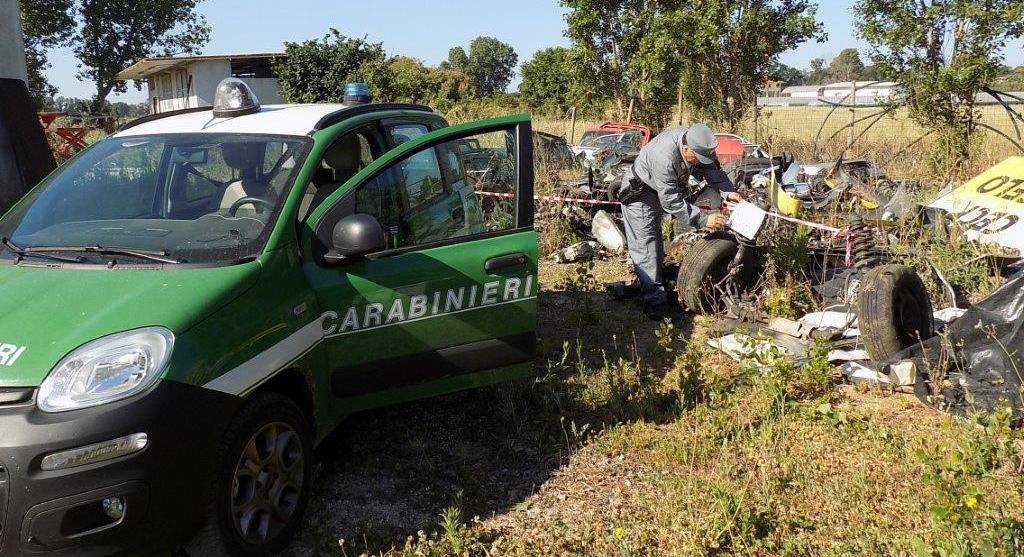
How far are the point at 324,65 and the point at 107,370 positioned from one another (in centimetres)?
2769

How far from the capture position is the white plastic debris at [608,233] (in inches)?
320

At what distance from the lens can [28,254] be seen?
3.05m

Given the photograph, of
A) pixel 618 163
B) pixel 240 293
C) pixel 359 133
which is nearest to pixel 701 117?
pixel 618 163

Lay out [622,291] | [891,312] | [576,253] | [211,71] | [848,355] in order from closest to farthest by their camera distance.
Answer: [891,312] → [848,355] → [622,291] → [576,253] → [211,71]

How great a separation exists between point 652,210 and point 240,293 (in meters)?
3.95

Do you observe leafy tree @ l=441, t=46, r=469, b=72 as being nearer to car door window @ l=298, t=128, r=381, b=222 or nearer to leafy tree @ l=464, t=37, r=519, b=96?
leafy tree @ l=464, t=37, r=519, b=96

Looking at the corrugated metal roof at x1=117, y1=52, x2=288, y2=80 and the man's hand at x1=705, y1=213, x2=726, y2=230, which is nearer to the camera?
the man's hand at x1=705, y1=213, x2=726, y2=230

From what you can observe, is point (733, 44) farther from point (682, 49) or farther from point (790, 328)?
point (790, 328)

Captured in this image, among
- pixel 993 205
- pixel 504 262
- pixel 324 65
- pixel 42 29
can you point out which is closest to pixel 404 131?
pixel 504 262

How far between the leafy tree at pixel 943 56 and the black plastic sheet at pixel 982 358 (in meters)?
7.94

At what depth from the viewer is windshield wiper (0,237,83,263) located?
2.94m

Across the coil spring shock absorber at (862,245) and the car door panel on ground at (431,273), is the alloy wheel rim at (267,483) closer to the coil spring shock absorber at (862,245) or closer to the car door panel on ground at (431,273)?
the car door panel on ground at (431,273)

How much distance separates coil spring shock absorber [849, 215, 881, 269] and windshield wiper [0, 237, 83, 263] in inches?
198

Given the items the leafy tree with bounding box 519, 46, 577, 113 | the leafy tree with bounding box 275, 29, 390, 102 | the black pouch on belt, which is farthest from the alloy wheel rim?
the leafy tree with bounding box 519, 46, 577, 113
